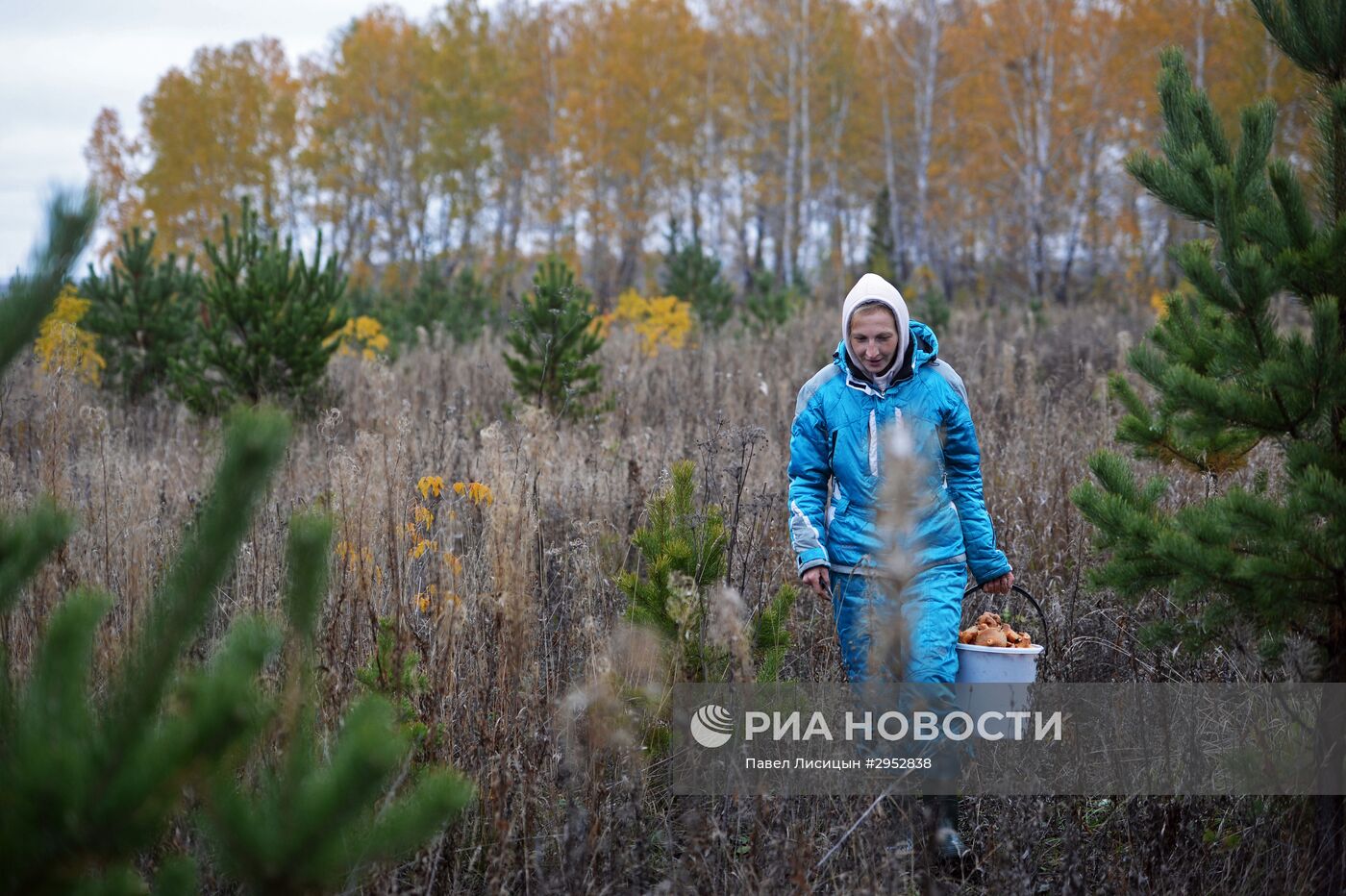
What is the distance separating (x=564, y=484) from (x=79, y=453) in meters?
3.12

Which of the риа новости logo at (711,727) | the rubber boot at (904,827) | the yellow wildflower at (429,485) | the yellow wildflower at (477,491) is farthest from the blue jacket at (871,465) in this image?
the yellow wildflower at (429,485)

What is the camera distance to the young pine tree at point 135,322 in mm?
9188

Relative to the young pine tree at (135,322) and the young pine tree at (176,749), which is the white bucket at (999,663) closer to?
the young pine tree at (176,749)

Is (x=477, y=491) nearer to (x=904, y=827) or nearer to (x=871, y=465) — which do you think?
(x=871, y=465)

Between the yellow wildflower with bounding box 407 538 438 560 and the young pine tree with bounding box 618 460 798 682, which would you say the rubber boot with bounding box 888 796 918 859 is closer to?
the young pine tree with bounding box 618 460 798 682

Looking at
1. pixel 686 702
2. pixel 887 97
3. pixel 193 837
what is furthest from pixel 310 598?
pixel 887 97

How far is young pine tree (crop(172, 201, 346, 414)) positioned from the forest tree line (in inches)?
512

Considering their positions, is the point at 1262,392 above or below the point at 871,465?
above

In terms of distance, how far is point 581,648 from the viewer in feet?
10.7

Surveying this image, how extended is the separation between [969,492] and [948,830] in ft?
3.44

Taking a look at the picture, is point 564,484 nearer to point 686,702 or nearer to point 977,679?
point 686,702

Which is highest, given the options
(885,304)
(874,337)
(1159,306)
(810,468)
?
(1159,306)

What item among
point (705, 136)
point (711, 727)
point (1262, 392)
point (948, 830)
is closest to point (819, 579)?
point (711, 727)

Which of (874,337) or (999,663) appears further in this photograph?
(874,337)
